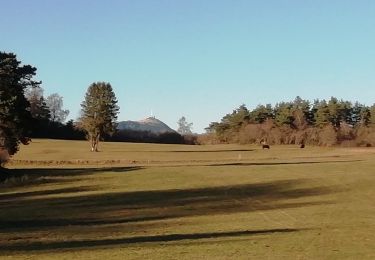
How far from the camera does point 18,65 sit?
56.3 meters

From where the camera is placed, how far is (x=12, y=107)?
52094 mm

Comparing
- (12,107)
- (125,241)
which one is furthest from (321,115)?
(125,241)

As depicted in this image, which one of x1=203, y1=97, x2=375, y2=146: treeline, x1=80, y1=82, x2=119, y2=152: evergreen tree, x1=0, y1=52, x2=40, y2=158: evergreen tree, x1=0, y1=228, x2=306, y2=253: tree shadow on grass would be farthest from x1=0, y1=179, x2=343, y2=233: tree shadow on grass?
x1=203, y1=97, x2=375, y2=146: treeline

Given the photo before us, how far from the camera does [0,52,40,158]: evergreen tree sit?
52062 mm

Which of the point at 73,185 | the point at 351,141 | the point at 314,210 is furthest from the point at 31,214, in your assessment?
the point at 351,141

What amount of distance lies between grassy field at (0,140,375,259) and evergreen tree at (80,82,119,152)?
5788 centimetres

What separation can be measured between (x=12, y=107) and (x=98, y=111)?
190 feet

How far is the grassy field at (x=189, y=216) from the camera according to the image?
1588cm

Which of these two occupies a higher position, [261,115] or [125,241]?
[261,115]

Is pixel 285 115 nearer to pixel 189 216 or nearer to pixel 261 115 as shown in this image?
pixel 261 115

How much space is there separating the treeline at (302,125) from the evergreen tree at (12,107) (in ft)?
315

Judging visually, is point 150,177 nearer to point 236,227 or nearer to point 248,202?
point 248,202

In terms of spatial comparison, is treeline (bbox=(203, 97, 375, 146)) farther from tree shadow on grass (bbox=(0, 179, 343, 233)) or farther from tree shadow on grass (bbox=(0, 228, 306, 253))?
tree shadow on grass (bbox=(0, 228, 306, 253))

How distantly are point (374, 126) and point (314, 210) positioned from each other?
126725 mm
